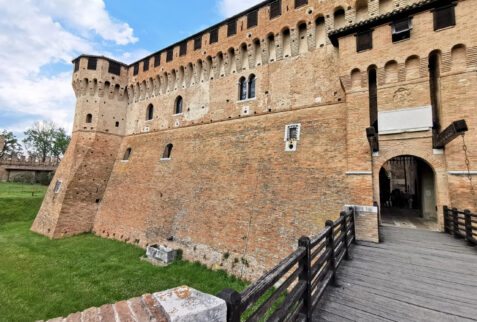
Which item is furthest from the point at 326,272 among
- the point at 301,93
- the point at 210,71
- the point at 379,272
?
the point at 210,71

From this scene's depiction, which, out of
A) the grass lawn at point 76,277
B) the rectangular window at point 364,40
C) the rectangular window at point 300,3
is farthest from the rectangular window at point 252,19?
the grass lawn at point 76,277

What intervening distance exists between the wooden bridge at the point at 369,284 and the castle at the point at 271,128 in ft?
7.84

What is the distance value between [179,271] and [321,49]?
494 inches

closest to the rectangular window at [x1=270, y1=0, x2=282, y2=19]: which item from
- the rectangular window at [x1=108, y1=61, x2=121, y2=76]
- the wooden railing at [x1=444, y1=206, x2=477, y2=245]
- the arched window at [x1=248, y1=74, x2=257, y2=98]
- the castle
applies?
the castle

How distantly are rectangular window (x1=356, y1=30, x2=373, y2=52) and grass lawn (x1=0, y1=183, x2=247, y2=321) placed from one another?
1045 cm

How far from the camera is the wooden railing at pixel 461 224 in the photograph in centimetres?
555

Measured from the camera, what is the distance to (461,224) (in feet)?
19.8

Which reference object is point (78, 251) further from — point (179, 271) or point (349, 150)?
point (349, 150)

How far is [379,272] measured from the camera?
4.32 meters

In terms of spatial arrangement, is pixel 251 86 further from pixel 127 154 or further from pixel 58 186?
pixel 58 186

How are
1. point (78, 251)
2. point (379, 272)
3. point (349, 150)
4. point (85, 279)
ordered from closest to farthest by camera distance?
1. point (379, 272)
2. point (349, 150)
3. point (85, 279)
4. point (78, 251)

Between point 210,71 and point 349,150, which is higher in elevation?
point 210,71

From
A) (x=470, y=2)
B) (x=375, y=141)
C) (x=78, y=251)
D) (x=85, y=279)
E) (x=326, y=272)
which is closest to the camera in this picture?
(x=326, y=272)

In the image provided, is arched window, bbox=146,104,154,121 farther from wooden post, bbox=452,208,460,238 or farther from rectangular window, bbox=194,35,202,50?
wooden post, bbox=452,208,460,238
